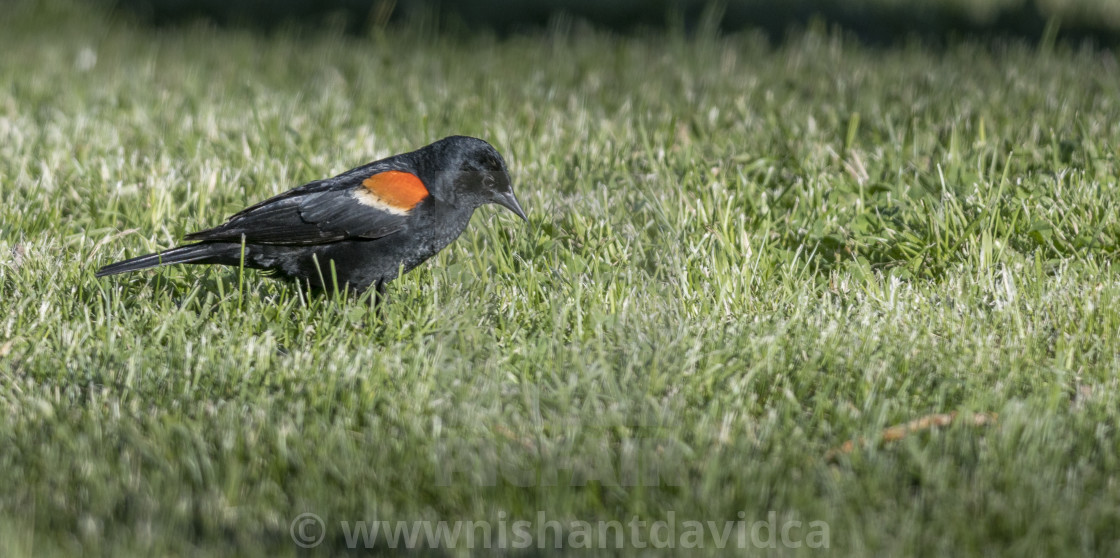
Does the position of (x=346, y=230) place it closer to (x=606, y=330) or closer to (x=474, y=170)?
(x=474, y=170)

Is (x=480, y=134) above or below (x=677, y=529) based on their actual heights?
above

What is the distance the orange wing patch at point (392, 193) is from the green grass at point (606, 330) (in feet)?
1.11

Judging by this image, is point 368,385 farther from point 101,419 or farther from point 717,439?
point 717,439

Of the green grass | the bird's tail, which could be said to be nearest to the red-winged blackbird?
the bird's tail

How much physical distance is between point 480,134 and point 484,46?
2.93 m

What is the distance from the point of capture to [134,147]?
20.6ft

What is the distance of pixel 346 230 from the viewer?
4164 mm

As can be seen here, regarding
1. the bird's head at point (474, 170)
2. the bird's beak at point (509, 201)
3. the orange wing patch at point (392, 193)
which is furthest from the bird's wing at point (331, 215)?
the bird's beak at point (509, 201)

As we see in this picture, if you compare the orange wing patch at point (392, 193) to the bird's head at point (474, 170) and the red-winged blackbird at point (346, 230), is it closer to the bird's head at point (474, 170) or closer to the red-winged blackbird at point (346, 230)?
the red-winged blackbird at point (346, 230)

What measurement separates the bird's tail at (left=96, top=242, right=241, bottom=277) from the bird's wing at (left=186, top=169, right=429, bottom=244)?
1.3 inches

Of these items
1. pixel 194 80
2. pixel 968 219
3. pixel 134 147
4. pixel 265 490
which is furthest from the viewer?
pixel 194 80

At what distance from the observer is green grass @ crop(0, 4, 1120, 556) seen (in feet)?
9.08

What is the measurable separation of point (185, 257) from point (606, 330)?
5.15 ft

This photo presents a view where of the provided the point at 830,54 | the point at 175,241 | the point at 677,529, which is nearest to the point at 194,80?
the point at 175,241
